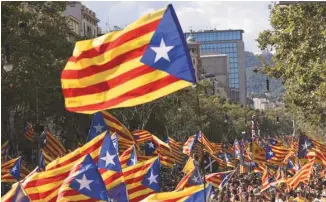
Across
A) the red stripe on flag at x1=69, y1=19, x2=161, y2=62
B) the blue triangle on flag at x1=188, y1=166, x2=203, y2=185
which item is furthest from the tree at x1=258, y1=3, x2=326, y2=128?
the red stripe on flag at x1=69, y1=19, x2=161, y2=62

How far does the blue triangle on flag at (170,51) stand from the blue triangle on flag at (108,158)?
14.1 feet

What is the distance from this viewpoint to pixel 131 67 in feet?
25.5

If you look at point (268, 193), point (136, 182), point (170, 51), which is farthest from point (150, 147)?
point (170, 51)

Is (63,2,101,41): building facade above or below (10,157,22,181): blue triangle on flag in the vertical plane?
above

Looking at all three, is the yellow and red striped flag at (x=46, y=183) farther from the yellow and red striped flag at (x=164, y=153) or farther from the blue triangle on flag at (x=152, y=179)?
the yellow and red striped flag at (x=164, y=153)

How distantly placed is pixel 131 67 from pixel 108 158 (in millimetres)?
4296

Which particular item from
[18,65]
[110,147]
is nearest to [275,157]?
[18,65]

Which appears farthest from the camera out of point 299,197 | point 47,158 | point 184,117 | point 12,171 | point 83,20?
point 83,20

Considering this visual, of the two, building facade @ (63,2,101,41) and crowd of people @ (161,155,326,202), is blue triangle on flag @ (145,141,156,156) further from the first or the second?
building facade @ (63,2,101,41)

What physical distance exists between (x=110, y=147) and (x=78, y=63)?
4.12 metres

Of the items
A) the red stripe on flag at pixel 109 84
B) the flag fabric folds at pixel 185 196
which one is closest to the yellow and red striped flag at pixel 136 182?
the flag fabric folds at pixel 185 196

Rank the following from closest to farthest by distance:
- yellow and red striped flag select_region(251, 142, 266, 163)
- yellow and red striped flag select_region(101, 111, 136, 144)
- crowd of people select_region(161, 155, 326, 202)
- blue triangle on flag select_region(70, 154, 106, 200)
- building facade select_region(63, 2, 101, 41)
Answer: blue triangle on flag select_region(70, 154, 106, 200) < yellow and red striped flag select_region(101, 111, 136, 144) < crowd of people select_region(161, 155, 326, 202) < yellow and red striped flag select_region(251, 142, 266, 163) < building facade select_region(63, 2, 101, 41)

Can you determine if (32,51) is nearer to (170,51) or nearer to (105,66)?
(105,66)

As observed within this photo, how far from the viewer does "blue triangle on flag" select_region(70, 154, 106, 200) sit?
9.85m
